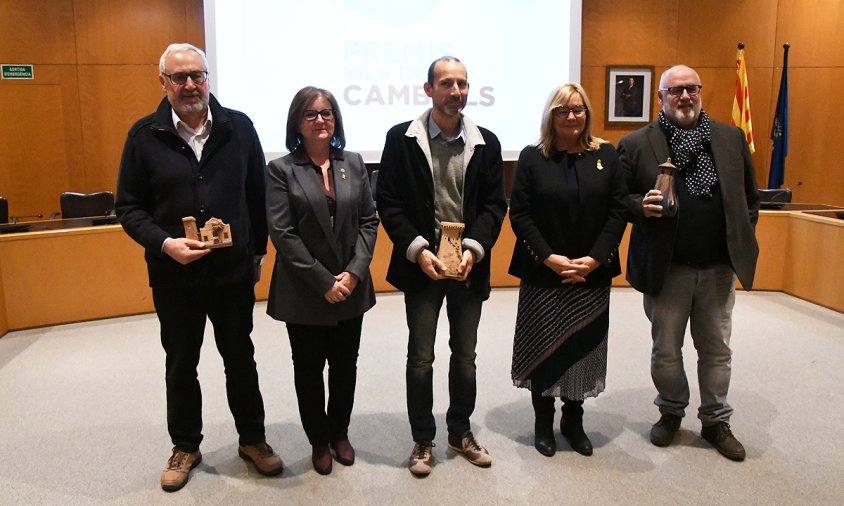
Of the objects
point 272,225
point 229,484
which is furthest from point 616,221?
point 229,484

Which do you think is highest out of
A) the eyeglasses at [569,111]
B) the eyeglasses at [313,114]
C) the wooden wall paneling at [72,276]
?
the eyeglasses at [569,111]

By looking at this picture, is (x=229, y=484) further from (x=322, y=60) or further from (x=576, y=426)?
(x=322, y=60)

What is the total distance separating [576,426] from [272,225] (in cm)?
157

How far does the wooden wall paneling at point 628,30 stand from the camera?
7.28m

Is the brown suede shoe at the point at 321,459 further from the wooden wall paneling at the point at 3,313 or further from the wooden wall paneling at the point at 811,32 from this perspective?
the wooden wall paneling at the point at 811,32

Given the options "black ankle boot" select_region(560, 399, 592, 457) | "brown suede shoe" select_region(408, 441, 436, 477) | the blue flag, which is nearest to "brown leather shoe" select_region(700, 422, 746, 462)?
"black ankle boot" select_region(560, 399, 592, 457)

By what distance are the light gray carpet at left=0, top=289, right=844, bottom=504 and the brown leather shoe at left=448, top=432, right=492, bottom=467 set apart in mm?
40

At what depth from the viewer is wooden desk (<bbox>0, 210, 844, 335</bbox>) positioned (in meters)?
4.73

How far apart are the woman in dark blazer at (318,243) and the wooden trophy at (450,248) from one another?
0.32m

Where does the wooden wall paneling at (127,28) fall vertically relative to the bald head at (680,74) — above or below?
above

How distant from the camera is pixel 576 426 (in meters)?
2.89

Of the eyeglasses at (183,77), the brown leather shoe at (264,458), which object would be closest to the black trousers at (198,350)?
the brown leather shoe at (264,458)

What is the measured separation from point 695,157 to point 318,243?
1.57 metres

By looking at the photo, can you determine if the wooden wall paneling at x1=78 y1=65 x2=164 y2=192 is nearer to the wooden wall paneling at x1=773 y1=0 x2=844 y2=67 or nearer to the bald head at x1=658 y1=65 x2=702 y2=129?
the bald head at x1=658 y1=65 x2=702 y2=129
